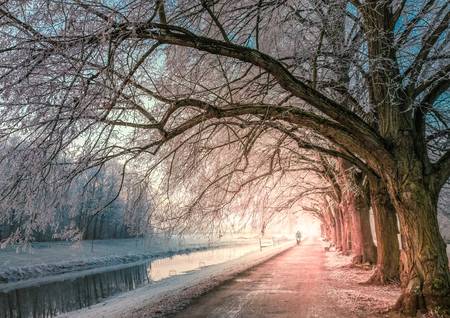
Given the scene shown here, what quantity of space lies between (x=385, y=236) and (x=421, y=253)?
462 centimetres

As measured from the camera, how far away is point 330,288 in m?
12.0

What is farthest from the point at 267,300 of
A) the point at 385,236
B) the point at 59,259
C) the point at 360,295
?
the point at 59,259

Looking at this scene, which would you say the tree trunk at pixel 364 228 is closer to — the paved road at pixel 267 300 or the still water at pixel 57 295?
the paved road at pixel 267 300

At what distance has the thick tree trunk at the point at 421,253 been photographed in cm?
754

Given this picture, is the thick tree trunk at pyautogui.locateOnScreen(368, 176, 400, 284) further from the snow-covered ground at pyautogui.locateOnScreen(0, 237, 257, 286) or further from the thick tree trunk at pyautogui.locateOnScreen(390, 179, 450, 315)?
the snow-covered ground at pyautogui.locateOnScreen(0, 237, 257, 286)

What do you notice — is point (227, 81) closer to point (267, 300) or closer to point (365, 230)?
point (267, 300)

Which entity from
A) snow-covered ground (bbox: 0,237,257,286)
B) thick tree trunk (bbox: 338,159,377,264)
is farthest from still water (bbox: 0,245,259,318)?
thick tree trunk (bbox: 338,159,377,264)

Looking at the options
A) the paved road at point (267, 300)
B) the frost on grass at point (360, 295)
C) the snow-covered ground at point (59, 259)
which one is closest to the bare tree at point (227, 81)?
the frost on grass at point (360, 295)

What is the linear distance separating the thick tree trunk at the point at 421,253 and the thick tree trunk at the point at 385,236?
4.14 metres

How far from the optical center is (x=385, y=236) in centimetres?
1213

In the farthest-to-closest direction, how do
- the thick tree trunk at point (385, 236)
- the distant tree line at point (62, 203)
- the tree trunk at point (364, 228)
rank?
the tree trunk at point (364, 228) → the thick tree trunk at point (385, 236) → the distant tree line at point (62, 203)

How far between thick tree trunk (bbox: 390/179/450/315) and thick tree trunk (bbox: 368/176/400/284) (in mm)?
4143

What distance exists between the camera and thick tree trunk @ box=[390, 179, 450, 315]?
754 centimetres

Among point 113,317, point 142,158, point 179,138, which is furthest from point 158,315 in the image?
point 179,138
